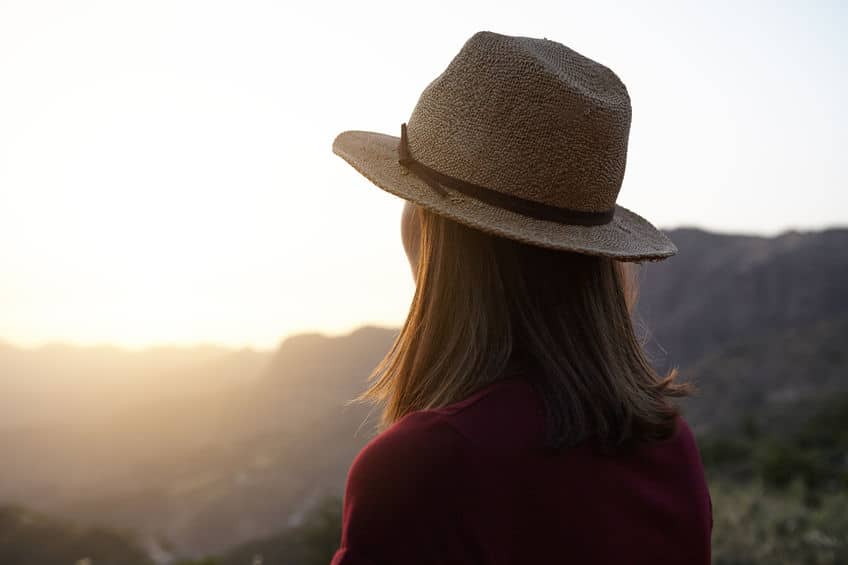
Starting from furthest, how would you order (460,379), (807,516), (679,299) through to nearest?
(679,299) < (807,516) < (460,379)

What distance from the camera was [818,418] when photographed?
2030 cm

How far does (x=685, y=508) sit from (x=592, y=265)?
0.47m

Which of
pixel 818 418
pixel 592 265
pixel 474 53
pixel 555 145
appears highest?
pixel 474 53

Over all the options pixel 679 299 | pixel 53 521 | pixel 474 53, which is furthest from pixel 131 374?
pixel 474 53

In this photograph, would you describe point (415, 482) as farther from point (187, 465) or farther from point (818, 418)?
point (187, 465)

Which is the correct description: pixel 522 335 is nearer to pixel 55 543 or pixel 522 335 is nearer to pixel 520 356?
pixel 520 356

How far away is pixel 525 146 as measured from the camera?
141 centimetres

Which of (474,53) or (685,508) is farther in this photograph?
(474,53)

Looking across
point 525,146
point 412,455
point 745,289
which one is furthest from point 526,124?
point 745,289

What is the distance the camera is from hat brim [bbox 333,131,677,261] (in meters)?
1.32

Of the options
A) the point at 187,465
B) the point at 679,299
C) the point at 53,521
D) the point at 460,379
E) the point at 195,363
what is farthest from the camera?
the point at 679,299

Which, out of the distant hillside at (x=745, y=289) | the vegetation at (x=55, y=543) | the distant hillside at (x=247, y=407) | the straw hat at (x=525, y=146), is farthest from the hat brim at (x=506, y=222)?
the distant hillside at (x=745, y=289)

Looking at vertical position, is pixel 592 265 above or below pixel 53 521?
above

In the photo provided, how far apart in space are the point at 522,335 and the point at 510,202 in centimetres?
26
